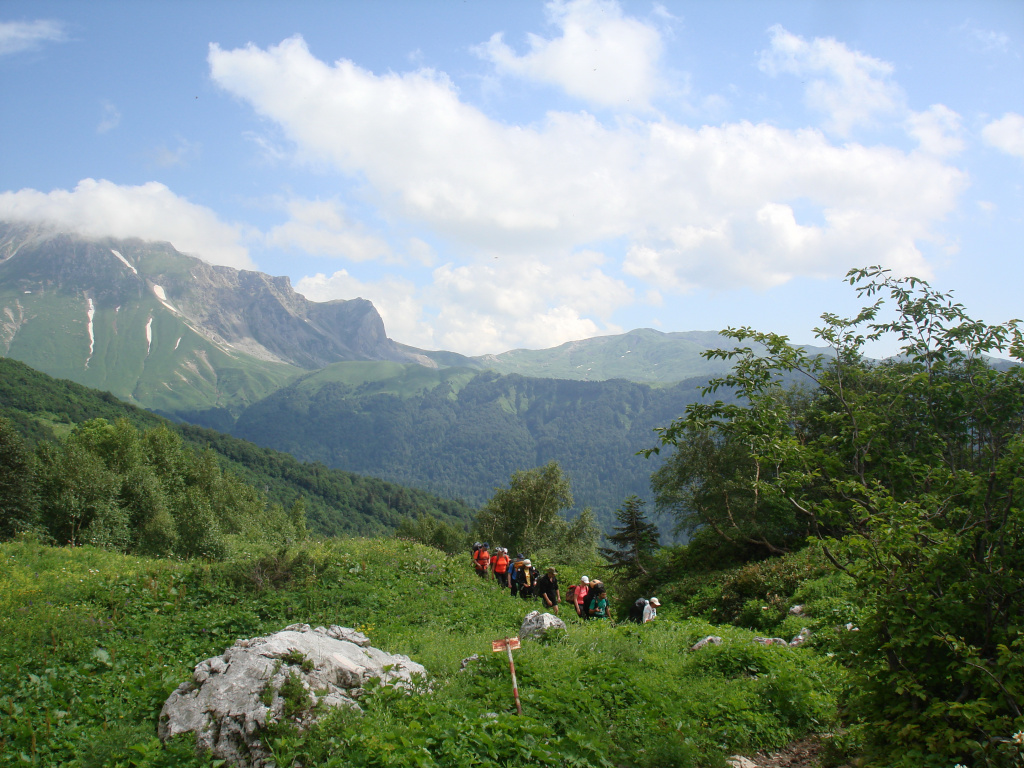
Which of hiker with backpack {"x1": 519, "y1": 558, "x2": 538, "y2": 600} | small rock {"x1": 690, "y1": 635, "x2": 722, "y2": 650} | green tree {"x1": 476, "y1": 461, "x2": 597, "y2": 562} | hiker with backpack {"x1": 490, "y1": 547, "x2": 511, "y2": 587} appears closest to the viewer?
small rock {"x1": 690, "y1": 635, "x2": 722, "y2": 650}

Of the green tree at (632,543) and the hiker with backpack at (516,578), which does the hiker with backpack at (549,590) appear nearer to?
the hiker with backpack at (516,578)

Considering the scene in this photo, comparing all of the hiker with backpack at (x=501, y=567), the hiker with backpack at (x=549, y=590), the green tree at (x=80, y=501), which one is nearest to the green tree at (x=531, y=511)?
the green tree at (x=80, y=501)

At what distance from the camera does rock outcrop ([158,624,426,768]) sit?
831cm

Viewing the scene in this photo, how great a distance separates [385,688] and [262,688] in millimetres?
1937

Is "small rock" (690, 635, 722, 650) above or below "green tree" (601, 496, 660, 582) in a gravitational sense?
above

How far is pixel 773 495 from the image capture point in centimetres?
819

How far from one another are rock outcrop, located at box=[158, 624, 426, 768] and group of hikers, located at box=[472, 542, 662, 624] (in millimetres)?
8396

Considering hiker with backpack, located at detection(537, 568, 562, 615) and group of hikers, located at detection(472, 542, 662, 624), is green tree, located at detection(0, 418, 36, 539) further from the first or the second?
hiker with backpack, located at detection(537, 568, 562, 615)

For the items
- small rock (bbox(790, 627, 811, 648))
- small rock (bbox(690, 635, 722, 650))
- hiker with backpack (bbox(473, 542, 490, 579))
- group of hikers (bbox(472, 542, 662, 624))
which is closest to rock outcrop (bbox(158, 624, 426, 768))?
small rock (bbox(690, 635, 722, 650))

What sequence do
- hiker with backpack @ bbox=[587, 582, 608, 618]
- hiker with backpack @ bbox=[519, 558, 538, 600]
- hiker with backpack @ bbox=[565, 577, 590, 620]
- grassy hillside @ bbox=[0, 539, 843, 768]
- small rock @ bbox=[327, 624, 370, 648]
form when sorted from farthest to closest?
1. hiker with backpack @ bbox=[519, 558, 538, 600]
2. hiker with backpack @ bbox=[565, 577, 590, 620]
3. hiker with backpack @ bbox=[587, 582, 608, 618]
4. small rock @ bbox=[327, 624, 370, 648]
5. grassy hillside @ bbox=[0, 539, 843, 768]

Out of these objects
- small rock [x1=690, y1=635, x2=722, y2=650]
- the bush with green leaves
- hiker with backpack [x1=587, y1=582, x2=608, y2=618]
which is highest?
small rock [x1=690, y1=635, x2=722, y2=650]

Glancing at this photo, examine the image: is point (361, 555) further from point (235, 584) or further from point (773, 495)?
point (773, 495)

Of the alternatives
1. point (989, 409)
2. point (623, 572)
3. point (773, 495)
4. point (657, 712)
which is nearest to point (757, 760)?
point (657, 712)

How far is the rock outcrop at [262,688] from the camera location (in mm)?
8306
